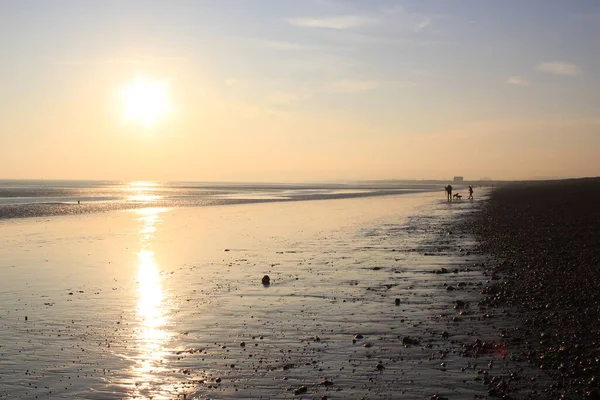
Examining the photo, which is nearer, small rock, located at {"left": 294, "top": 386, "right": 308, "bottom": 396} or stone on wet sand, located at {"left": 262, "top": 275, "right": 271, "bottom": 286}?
small rock, located at {"left": 294, "top": 386, "right": 308, "bottom": 396}

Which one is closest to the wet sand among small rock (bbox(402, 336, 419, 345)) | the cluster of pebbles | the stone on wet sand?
small rock (bbox(402, 336, 419, 345))

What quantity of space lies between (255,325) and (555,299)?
844cm

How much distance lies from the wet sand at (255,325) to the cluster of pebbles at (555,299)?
488 millimetres

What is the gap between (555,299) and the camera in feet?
51.1

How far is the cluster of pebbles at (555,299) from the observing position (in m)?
10.3

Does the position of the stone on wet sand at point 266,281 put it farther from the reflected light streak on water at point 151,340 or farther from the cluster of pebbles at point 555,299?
the cluster of pebbles at point 555,299

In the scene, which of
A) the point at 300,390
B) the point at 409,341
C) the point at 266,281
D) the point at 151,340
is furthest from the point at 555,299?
the point at 151,340

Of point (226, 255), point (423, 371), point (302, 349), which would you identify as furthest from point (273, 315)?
point (226, 255)

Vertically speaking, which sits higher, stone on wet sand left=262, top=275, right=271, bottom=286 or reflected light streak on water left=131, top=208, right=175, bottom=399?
stone on wet sand left=262, top=275, right=271, bottom=286

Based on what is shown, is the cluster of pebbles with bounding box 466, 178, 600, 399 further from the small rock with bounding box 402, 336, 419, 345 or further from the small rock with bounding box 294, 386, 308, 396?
the small rock with bounding box 294, 386, 308, 396

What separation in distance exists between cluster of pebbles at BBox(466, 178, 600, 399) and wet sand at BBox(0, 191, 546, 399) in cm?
49

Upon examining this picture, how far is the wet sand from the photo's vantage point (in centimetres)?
1023

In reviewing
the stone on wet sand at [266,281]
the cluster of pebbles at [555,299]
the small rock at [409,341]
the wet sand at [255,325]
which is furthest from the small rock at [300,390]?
the stone on wet sand at [266,281]

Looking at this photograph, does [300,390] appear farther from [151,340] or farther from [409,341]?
[151,340]
